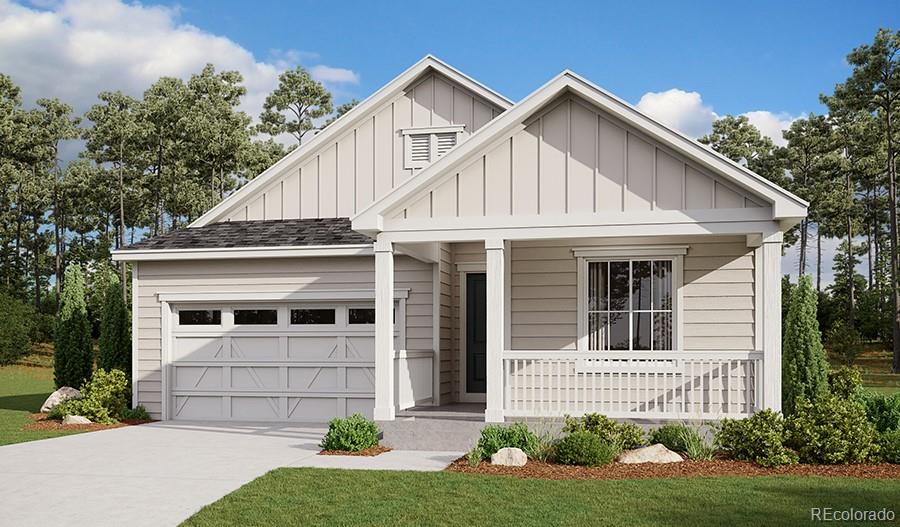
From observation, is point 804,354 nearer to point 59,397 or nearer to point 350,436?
point 350,436

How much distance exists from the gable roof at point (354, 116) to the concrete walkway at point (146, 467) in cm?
505

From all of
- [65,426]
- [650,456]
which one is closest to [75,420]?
[65,426]

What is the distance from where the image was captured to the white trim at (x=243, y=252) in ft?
49.1

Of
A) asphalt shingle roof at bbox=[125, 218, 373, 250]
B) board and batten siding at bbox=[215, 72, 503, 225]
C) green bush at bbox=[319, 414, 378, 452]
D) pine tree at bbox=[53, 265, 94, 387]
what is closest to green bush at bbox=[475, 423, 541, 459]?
green bush at bbox=[319, 414, 378, 452]

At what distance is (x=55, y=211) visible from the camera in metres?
47.5

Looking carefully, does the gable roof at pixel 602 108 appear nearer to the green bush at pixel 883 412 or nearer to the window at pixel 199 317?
the green bush at pixel 883 412

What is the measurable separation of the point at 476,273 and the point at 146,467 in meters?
6.62

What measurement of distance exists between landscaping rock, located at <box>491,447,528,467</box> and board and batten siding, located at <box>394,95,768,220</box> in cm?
325

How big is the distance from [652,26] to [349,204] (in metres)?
9.70

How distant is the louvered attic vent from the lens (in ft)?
55.4

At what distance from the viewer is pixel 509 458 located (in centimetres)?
1020

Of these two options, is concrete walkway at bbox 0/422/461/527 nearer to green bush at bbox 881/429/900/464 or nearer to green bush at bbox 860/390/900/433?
green bush at bbox 881/429/900/464

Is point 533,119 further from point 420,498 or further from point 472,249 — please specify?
point 420,498

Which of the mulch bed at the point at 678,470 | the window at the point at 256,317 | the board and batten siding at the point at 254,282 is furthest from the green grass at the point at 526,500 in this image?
the window at the point at 256,317
